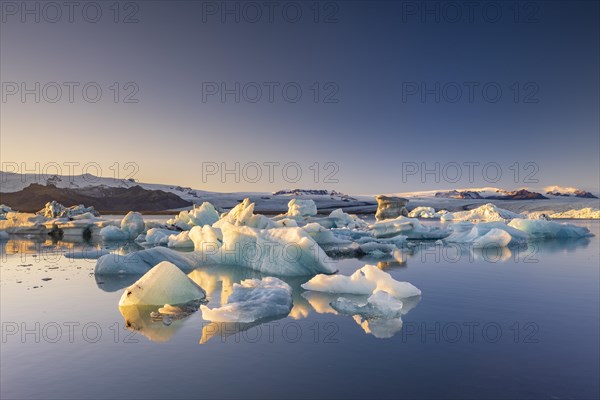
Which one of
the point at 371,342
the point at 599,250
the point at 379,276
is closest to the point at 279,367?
the point at 371,342

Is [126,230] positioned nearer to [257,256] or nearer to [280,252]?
[257,256]

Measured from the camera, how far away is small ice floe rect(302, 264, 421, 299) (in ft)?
25.6

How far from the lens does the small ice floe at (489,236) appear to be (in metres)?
18.0

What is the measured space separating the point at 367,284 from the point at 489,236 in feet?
39.4

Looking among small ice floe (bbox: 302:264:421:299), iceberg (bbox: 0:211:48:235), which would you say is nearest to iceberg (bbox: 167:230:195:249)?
small ice floe (bbox: 302:264:421:299)

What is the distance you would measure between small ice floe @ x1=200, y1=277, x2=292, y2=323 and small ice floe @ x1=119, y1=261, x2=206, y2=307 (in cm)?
94

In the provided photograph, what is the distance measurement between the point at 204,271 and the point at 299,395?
834cm

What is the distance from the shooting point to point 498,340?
5.42 meters

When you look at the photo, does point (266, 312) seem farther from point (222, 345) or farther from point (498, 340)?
point (498, 340)

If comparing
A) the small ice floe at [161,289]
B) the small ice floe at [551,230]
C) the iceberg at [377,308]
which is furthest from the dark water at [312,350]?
the small ice floe at [551,230]

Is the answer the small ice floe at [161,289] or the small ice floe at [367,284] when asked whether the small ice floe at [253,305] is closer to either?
the small ice floe at [161,289]

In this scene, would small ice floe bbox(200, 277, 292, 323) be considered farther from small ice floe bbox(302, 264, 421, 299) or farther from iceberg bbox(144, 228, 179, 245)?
iceberg bbox(144, 228, 179, 245)

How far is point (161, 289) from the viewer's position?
7309 mm

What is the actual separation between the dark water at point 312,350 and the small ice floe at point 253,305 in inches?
9.4
